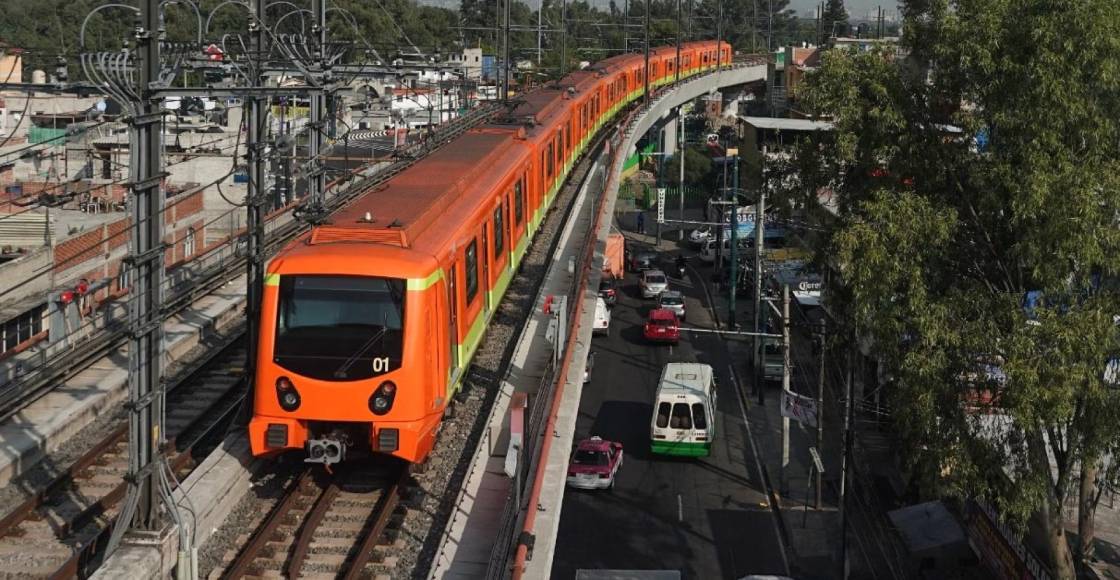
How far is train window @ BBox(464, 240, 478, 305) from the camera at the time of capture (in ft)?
48.6

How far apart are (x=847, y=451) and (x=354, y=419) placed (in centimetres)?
1141

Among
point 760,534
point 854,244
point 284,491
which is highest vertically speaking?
point 854,244

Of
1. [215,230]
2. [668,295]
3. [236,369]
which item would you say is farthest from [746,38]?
[236,369]

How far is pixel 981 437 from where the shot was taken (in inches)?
471

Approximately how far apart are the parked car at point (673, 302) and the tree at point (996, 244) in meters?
28.2

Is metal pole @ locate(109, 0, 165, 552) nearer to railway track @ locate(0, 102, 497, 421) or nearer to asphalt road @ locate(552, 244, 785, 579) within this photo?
railway track @ locate(0, 102, 497, 421)

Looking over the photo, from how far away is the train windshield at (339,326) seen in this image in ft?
38.5

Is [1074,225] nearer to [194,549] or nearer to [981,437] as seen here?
[981,437]

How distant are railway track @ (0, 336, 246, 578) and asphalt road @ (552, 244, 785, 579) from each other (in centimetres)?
837

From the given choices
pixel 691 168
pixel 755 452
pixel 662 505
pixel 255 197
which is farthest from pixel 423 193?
pixel 691 168

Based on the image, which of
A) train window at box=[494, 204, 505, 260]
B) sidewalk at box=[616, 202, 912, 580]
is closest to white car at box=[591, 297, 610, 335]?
sidewalk at box=[616, 202, 912, 580]

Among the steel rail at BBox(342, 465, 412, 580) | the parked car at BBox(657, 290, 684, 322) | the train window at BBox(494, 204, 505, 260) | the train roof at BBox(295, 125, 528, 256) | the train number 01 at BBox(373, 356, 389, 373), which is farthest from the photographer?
the parked car at BBox(657, 290, 684, 322)

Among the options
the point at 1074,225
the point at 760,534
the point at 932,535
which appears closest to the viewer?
the point at 1074,225

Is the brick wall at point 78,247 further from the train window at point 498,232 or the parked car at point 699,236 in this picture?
the parked car at point 699,236
